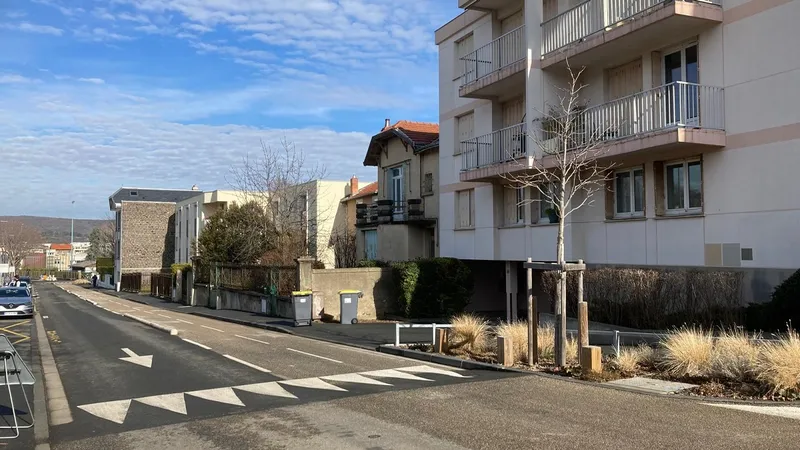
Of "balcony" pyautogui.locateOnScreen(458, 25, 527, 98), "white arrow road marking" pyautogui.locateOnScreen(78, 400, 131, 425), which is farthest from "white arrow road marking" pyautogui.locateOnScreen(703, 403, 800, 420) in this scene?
"balcony" pyautogui.locateOnScreen(458, 25, 527, 98)

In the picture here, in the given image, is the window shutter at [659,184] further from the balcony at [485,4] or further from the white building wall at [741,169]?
the balcony at [485,4]

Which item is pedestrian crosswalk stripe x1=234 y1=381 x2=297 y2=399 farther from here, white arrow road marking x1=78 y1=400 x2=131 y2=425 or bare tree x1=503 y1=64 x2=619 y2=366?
bare tree x1=503 y1=64 x2=619 y2=366

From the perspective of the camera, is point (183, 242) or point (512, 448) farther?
point (183, 242)

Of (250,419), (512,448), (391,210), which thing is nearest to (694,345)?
(512,448)

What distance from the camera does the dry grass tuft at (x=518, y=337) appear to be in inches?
459

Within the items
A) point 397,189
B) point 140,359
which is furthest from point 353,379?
point 397,189

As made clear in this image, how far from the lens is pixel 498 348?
1147 cm

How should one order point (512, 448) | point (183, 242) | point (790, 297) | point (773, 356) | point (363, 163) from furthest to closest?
point (183, 242), point (363, 163), point (790, 297), point (773, 356), point (512, 448)

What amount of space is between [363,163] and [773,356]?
2888 cm

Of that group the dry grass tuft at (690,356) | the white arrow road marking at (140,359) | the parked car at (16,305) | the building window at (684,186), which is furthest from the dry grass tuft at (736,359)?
the parked car at (16,305)

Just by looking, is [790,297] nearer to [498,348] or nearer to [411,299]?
[498,348]

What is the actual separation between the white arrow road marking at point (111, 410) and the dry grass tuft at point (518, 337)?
20.9ft

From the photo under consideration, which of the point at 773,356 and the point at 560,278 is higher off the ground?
the point at 560,278

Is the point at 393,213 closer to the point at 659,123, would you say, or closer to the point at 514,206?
the point at 514,206
